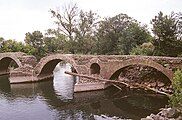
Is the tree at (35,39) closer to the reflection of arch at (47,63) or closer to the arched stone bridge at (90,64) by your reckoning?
the arched stone bridge at (90,64)

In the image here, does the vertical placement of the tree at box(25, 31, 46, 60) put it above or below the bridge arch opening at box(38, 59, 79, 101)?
above

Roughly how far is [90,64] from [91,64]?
13 cm

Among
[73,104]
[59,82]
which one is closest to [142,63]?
[73,104]

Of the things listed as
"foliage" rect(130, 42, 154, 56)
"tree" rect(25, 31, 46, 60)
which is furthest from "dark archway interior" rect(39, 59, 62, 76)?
"tree" rect(25, 31, 46, 60)

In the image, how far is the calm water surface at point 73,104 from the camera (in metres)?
24.1

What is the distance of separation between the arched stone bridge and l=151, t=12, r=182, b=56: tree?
258 inches

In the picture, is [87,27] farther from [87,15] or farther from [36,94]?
[36,94]

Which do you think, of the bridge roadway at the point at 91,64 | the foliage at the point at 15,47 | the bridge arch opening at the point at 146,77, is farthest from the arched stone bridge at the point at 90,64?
the foliage at the point at 15,47

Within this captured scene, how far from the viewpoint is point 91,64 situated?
33219 millimetres

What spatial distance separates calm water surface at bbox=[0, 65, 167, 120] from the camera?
24141mm

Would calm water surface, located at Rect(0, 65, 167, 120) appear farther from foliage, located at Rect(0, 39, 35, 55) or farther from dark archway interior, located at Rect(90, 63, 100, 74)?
foliage, located at Rect(0, 39, 35, 55)

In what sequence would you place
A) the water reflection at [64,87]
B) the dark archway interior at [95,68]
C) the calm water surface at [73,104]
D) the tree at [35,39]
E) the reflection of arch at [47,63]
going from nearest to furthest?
the calm water surface at [73,104], the water reflection at [64,87], the dark archway interior at [95,68], the reflection of arch at [47,63], the tree at [35,39]

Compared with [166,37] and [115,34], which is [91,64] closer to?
[166,37]

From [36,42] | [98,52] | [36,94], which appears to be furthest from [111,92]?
[36,42]
